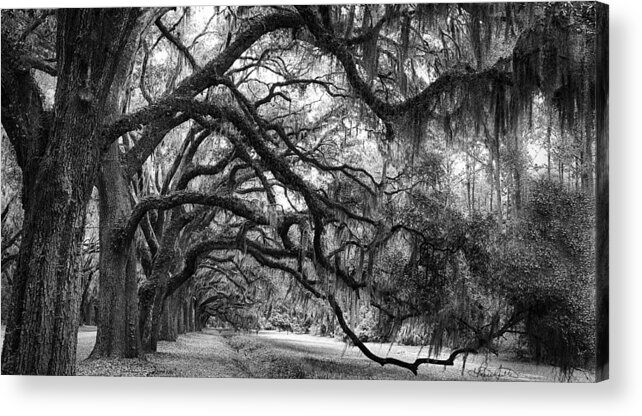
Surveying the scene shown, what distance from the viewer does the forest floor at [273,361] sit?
17.3ft

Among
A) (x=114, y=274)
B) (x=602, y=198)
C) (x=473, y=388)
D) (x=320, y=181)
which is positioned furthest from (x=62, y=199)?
(x=602, y=198)

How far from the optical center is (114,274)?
586 centimetres

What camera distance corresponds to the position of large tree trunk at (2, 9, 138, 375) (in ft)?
17.7

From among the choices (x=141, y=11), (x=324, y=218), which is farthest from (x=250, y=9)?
(x=324, y=218)

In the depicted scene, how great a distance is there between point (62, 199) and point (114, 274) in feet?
Result: 2.40

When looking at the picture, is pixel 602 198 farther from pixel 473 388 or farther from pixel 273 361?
pixel 273 361

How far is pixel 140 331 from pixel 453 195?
8.05ft

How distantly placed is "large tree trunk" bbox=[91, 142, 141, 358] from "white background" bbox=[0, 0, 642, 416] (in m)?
0.32

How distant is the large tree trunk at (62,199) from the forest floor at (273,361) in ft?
0.62

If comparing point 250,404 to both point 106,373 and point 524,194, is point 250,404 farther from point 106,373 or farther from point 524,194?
point 524,194

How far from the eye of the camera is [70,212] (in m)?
5.45
